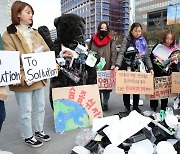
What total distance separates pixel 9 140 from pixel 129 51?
1.91 m

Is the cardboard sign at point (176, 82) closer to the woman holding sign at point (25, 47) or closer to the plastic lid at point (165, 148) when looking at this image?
the plastic lid at point (165, 148)

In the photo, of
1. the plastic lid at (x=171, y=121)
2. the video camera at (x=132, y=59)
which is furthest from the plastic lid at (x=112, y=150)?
the video camera at (x=132, y=59)

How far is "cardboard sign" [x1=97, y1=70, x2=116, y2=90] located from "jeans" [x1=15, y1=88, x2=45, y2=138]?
112 centimetres

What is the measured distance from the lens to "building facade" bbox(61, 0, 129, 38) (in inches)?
3063

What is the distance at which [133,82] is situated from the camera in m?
3.06

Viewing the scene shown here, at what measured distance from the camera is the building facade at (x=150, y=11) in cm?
5178

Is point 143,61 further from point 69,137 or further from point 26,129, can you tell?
point 26,129

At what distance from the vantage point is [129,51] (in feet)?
10.2

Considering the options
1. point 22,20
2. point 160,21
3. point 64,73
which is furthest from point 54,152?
point 160,21

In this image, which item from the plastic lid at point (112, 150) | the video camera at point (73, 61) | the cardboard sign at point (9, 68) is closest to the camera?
the plastic lid at point (112, 150)

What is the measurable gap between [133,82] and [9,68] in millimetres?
1717

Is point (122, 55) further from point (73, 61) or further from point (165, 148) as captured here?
point (165, 148)

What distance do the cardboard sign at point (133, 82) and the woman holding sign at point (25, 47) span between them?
1.11 metres

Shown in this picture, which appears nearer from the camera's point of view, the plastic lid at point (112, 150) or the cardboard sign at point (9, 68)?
the plastic lid at point (112, 150)
